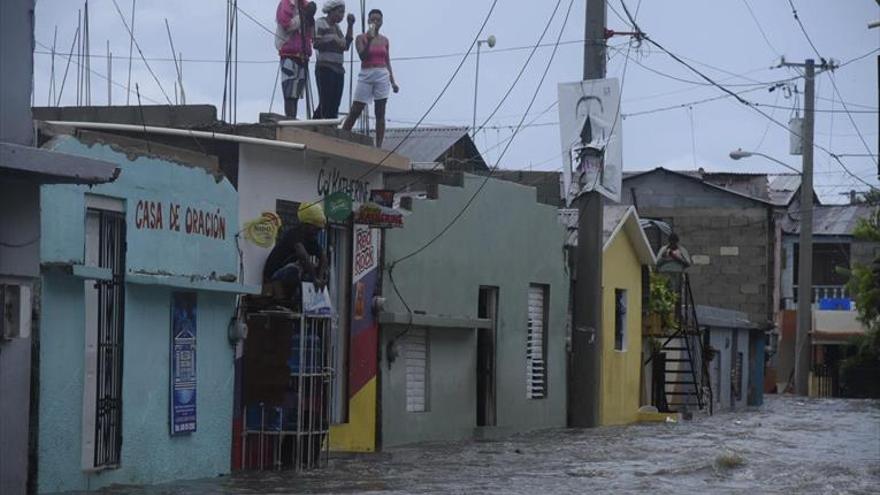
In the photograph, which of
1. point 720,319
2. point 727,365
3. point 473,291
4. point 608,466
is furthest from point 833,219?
point 608,466

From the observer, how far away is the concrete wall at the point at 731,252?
54844 mm

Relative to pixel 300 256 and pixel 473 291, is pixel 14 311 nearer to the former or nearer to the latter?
pixel 300 256

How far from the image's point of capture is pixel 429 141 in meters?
40.6

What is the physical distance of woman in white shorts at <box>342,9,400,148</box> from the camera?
2189 cm

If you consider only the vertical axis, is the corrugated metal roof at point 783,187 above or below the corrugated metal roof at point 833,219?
above

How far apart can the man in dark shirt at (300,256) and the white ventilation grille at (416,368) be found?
4.19m

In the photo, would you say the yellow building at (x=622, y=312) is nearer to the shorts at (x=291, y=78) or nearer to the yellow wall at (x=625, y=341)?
the yellow wall at (x=625, y=341)

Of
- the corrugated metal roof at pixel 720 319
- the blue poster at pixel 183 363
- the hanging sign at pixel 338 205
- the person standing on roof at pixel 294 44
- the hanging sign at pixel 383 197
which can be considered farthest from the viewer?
the corrugated metal roof at pixel 720 319

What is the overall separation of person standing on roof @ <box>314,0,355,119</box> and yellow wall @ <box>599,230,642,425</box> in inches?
444

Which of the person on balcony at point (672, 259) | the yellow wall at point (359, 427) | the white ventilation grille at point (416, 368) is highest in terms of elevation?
the person on balcony at point (672, 259)

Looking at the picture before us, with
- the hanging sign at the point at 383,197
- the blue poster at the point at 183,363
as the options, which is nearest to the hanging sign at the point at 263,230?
the blue poster at the point at 183,363

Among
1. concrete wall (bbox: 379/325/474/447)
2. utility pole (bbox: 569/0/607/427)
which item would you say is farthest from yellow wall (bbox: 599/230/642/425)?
concrete wall (bbox: 379/325/474/447)

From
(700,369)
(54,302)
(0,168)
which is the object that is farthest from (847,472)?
(700,369)

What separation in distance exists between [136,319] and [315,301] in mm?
3434
